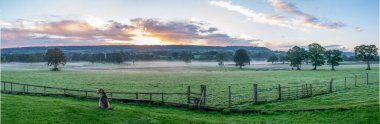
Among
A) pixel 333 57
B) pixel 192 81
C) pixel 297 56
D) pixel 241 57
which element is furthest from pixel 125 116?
pixel 241 57

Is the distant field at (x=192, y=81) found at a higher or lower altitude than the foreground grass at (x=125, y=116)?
lower

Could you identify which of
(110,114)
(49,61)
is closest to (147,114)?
(110,114)

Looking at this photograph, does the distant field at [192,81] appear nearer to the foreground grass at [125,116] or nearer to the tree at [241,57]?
the foreground grass at [125,116]

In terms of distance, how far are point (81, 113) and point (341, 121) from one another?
50.8 ft

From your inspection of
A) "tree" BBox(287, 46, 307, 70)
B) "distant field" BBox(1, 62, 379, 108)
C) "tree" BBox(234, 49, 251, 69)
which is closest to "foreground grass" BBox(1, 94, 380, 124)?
"distant field" BBox(1, 62, 379, 108)

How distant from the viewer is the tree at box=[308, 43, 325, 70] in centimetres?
14325

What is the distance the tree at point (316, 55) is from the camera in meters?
143

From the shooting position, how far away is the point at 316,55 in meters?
143

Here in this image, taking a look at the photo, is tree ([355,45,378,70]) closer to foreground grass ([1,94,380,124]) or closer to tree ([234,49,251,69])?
tree ([234,49,251,69])

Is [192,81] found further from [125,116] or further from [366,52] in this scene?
[366,52]

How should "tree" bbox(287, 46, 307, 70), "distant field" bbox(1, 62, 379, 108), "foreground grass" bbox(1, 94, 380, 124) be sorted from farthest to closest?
"tree" bbox(287, 46, 307, 70)
"distant field" bbox(1, 62, 379, 108)
"foreground grass" bbox(1, 94, 380, 124)

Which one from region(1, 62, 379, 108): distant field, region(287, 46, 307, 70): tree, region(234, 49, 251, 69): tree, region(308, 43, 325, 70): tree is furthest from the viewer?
region(234, 49, 251, 69): tree

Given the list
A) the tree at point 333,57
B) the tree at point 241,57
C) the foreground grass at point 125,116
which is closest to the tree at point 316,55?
the tree at point 333,57

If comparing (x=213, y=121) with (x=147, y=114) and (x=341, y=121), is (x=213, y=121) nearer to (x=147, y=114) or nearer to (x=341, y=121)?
(x=147, y=114)
